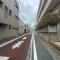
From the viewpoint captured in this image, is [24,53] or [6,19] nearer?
[24,53]

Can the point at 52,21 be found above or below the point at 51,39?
above

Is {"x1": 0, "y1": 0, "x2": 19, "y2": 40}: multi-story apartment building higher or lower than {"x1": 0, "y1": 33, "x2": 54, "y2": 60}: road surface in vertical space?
higher

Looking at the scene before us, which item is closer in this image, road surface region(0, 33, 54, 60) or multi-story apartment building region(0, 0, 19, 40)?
road surface region(0, 33, 54, 60)

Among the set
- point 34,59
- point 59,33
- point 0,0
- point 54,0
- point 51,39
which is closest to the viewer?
point 34,59

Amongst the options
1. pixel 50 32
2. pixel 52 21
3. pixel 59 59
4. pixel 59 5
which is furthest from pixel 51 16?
pixel 59 59

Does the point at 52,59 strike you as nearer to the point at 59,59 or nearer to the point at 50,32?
the point at 59,59

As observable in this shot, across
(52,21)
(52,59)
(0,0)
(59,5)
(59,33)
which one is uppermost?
(0,0)

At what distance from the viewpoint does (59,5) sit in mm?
19812

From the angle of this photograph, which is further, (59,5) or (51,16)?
(59,5)

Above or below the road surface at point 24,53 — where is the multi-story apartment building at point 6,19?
above

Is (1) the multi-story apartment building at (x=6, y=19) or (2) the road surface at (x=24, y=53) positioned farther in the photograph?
(1) the multi-story apartment building at (x=6, y=19)

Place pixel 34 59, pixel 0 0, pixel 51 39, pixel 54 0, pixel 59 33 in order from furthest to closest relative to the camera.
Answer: pixel 0 0 < pixel 54 0 < pixel 51 39 < pixel 59 33 < pixel 34 59

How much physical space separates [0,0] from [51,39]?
12.2 meters

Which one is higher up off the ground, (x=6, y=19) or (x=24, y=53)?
(x=6, y=19)
